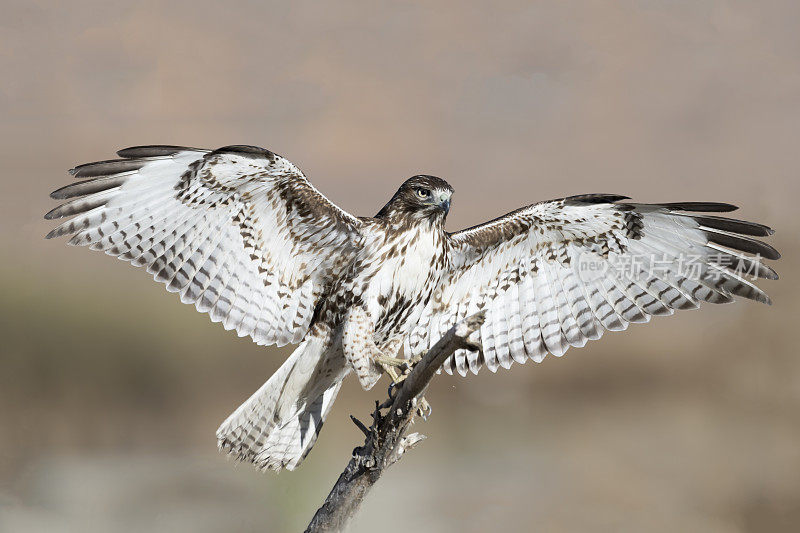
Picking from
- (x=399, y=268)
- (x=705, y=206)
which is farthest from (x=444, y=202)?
(x=705, y=206)

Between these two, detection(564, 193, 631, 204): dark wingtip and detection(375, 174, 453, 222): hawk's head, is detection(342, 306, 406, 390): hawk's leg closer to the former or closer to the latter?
detection(375, 174, 453, 222): hawk's head

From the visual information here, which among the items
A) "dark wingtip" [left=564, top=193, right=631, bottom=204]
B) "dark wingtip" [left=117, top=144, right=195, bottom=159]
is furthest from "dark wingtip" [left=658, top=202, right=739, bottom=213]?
"dark wingtip" [left=117, top=144, right=195, bottom=159]

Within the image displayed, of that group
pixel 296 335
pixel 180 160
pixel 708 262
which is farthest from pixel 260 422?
pixel 708 262

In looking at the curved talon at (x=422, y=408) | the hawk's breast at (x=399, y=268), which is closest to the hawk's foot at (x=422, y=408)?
the curved talon at (x=422, y=408)

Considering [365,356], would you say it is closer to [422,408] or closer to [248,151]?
[422,408]

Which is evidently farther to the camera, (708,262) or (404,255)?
(708,262)

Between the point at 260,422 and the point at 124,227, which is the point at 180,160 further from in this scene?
the point at 260,422

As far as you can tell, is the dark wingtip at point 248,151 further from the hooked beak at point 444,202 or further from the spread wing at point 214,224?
the hooked beak at point 444,202
